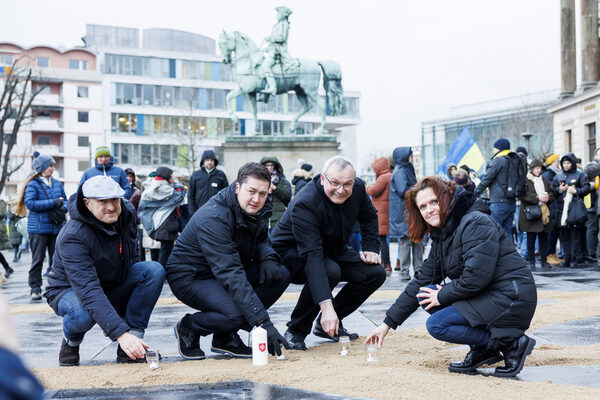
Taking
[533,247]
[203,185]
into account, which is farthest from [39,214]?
A: [533,247]

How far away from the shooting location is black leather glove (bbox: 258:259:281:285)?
214 inches

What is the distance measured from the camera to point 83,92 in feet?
235

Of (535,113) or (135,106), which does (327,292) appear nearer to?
(535,113)

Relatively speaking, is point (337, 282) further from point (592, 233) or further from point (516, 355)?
point (592, 233)

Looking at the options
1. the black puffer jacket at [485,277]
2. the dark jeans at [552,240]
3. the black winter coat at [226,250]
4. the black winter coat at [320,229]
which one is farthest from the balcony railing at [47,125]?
the black puffer jacket at [485,277]

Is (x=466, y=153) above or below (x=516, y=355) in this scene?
above

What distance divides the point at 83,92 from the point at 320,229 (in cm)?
7040

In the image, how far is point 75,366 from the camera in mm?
5129

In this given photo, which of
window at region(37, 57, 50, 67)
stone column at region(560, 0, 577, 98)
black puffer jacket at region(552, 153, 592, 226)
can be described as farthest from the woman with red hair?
window at region(37, 57, 50, 67)

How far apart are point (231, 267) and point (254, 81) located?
48.5ft

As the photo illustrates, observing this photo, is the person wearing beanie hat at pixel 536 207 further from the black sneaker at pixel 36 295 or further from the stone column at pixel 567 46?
the stone column at pixel 567 46

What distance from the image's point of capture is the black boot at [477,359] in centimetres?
458

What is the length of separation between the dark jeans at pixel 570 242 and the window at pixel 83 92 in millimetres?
65056

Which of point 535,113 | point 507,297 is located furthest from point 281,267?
point 535,113
